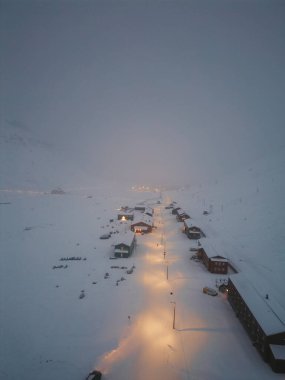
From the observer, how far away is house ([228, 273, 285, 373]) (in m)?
20.2

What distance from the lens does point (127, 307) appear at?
28547 millimetres

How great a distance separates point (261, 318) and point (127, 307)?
14.0 meters

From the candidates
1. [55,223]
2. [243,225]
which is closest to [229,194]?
[243,225]

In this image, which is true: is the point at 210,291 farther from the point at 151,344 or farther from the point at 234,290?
the point at 151,344

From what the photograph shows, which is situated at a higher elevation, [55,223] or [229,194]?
[229,194]

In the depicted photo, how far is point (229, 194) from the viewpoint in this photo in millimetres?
101438

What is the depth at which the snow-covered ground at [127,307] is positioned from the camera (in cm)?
2019

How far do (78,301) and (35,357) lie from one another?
880cm

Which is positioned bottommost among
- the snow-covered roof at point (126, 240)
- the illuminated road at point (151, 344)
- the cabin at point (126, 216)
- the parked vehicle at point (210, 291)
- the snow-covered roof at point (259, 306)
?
the illuminated road at point (151, 344)

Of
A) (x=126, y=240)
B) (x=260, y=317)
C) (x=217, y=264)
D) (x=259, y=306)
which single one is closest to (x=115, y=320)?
(x=260, y=317)

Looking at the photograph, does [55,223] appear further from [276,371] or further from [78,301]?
[276,371]

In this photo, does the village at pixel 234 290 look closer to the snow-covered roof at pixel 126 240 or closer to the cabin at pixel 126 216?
the snow-covered roof at pixel 126 240

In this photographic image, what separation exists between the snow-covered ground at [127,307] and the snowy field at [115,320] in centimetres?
9

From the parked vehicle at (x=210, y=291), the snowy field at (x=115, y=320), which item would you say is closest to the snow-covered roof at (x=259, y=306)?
the snowy field at (x=115, y=320)
